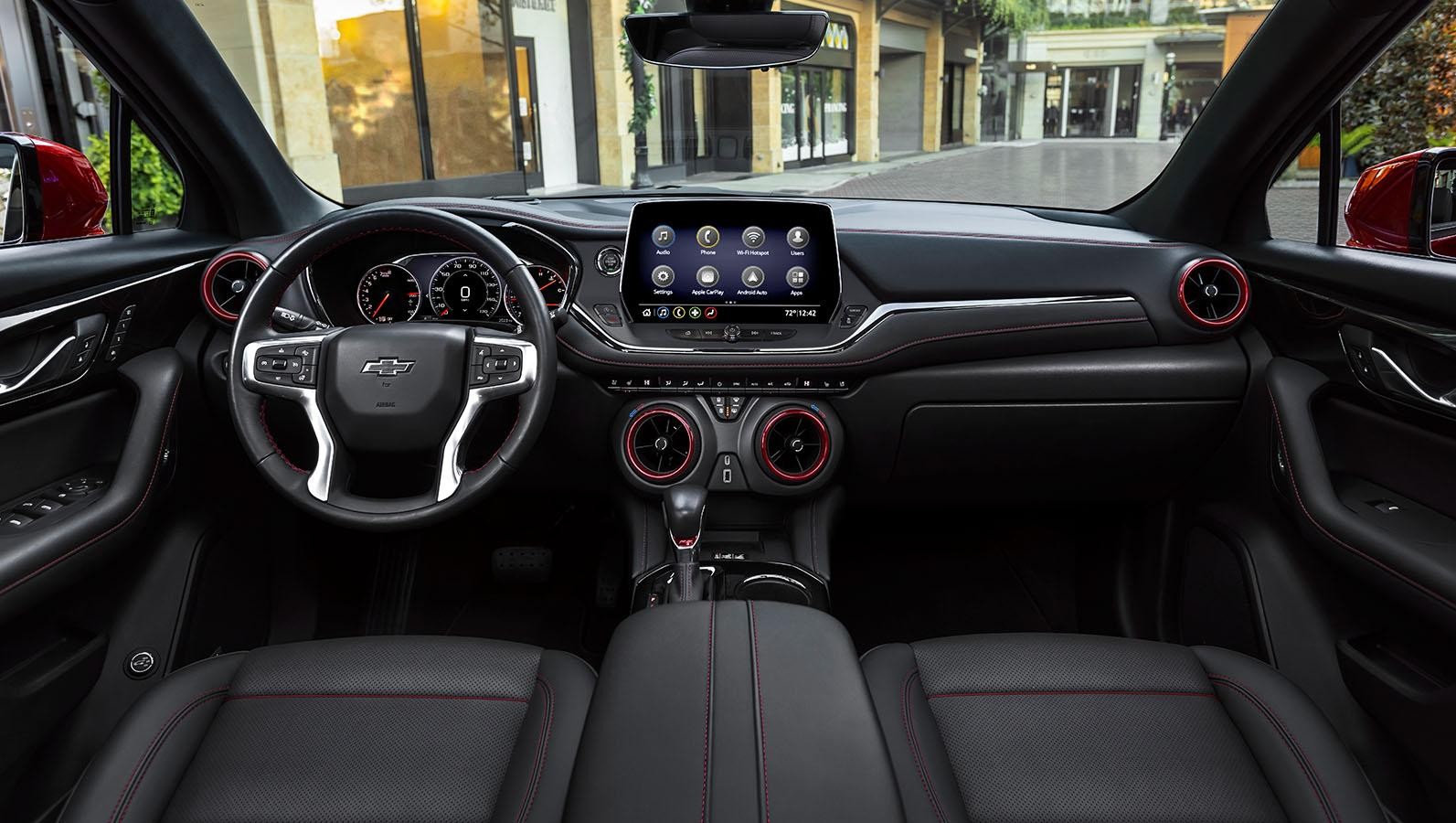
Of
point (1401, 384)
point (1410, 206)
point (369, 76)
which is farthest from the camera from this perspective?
point (369, 76)

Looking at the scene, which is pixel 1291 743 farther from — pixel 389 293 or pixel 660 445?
pixel 389 293

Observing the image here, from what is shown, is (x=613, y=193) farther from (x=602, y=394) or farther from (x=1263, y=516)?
(x=1263, y=516)

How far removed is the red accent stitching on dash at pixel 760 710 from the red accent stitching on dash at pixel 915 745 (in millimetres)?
324

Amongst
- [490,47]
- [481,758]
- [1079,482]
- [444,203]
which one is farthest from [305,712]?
[490,47]

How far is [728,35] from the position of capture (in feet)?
6.01

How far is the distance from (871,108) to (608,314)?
4.05 ft

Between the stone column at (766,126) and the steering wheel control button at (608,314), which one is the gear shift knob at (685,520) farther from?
the stone column at (766,126)

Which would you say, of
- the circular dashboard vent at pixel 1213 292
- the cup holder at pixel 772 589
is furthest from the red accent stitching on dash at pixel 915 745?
the circular dashboard vent at pixel 1213 292

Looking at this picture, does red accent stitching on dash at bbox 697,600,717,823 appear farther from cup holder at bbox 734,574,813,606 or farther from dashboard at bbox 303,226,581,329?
dashboard at bbox 303,226,581,329

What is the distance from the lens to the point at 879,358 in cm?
224

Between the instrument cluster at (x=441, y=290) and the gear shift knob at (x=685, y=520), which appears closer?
the gear shift knob at (x=685, y=520)

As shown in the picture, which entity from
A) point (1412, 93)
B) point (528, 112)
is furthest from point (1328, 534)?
point (528, 112)

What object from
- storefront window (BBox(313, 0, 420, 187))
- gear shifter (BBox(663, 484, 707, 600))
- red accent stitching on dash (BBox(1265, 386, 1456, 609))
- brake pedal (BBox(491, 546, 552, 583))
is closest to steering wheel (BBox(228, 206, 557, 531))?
gear shifter (BBox(663, 484, 707, 600))

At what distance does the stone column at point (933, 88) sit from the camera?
2.73 m
